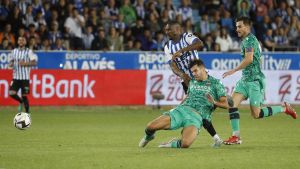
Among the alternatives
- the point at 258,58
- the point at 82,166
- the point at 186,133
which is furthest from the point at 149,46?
the point at 82,166

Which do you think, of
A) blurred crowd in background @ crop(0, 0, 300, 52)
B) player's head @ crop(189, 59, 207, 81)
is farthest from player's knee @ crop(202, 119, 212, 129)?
blurred crowd in background @ crop(0, 0, 300, 52)

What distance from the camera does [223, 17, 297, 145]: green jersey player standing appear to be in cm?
1405

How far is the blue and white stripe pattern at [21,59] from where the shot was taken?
69.4 feet

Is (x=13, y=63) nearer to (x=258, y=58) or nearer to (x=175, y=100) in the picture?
(x=175, y=100)

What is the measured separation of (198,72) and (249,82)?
174cm

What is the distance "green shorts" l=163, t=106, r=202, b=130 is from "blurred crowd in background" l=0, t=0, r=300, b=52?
1072cm

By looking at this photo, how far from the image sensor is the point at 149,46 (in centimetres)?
2552

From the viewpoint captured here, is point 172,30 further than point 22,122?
No

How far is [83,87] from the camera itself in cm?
2330

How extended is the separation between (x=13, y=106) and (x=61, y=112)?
151 centimetres

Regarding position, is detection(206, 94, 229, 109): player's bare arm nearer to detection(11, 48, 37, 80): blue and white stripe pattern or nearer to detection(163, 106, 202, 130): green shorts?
detection(163, 106, 202, 130): green shorts

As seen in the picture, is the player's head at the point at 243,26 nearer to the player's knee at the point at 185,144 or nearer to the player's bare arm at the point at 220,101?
the player's bare arm at the point at 220,101

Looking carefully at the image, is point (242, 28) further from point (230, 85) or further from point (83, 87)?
point (230, 85)

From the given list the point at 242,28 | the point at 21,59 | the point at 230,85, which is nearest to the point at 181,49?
the point at 242,28
